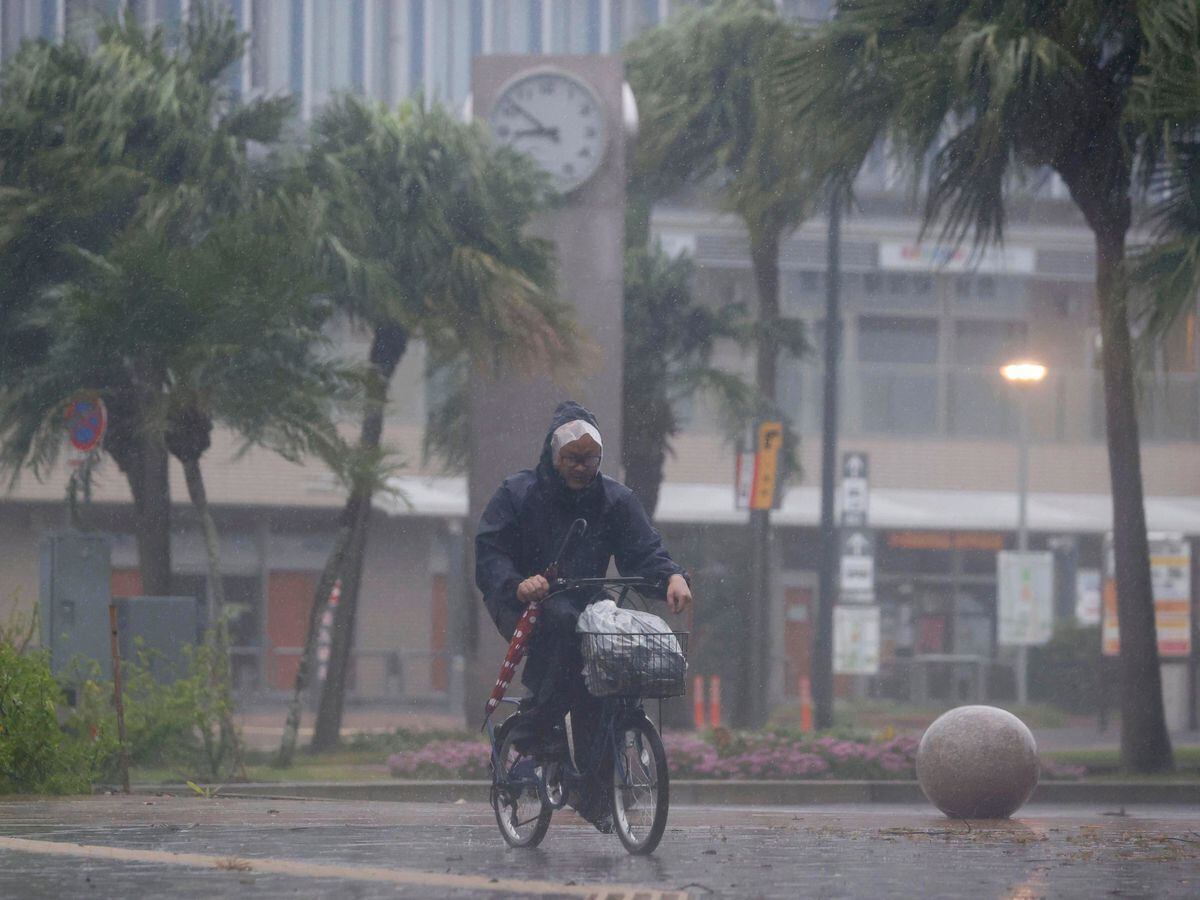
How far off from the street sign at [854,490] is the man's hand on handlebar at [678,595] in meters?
20.8

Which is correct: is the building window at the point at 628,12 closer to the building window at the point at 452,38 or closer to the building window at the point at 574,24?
the building window at the point at 574,24

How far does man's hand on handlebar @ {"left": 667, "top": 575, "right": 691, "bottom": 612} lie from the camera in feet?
23.3

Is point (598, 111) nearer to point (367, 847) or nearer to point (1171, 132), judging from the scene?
point (1171, 132)

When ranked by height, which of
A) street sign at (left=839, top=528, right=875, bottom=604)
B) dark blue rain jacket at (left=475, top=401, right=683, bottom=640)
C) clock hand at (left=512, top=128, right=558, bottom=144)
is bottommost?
dark blue rain jacket at (left=475, top=401, right=683, bottom=640)

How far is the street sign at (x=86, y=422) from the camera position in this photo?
15.5 metres

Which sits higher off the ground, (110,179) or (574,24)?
(574,24)

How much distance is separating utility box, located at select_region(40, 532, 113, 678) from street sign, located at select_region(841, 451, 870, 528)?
1412cm

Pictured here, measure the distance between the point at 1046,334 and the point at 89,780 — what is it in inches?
1288

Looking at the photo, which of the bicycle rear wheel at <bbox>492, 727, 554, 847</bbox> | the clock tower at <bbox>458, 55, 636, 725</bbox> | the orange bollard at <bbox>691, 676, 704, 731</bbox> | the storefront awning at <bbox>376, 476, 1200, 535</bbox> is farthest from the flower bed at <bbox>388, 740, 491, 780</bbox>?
the storefront awning at <bbox>376, 476, 1200, 535</bbox>

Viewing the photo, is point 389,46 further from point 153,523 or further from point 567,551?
point 567,551

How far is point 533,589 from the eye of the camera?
695cm

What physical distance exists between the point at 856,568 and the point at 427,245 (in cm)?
915

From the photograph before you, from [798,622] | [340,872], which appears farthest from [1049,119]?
[798,622]

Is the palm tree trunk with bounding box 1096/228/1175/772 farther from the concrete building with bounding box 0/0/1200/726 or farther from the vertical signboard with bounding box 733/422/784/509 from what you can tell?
the concrete building with bounding box 0/0/1200/726
